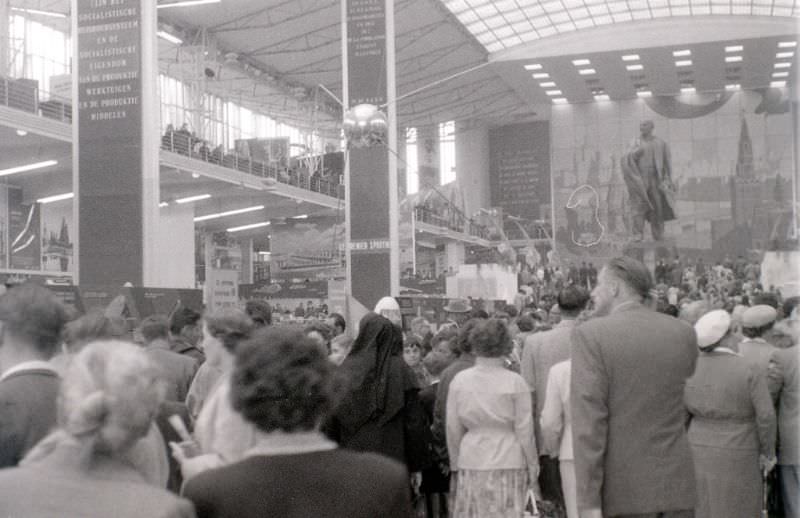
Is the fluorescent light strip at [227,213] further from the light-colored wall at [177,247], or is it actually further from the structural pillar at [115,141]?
the structural pillar at [115,141]

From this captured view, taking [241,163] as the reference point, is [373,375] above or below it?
below

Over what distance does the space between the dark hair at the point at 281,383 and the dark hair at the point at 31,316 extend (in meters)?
1.03

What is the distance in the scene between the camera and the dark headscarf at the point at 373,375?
5.35m

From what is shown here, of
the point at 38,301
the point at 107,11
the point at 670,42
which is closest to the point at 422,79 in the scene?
the point at 670,42

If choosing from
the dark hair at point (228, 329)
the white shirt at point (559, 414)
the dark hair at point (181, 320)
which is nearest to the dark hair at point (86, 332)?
the dark hair at point (228, 329)

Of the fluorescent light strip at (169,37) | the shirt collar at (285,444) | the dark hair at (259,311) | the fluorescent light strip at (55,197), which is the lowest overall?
the shirt collar at (285,444)

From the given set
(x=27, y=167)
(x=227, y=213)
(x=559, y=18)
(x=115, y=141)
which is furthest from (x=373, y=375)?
(x=559, y=18)

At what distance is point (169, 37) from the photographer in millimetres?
33656

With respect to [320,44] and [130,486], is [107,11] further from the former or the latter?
[320,44]

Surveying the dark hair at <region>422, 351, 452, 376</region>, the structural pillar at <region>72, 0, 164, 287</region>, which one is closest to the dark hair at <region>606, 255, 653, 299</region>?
the dark hair at <region>422, 351, 452, 376</region>

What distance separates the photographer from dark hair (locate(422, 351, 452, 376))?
296 inches

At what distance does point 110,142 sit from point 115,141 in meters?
0.10

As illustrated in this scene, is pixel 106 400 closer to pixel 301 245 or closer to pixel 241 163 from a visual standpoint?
pixel 241 163

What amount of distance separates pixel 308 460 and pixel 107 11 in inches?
591
